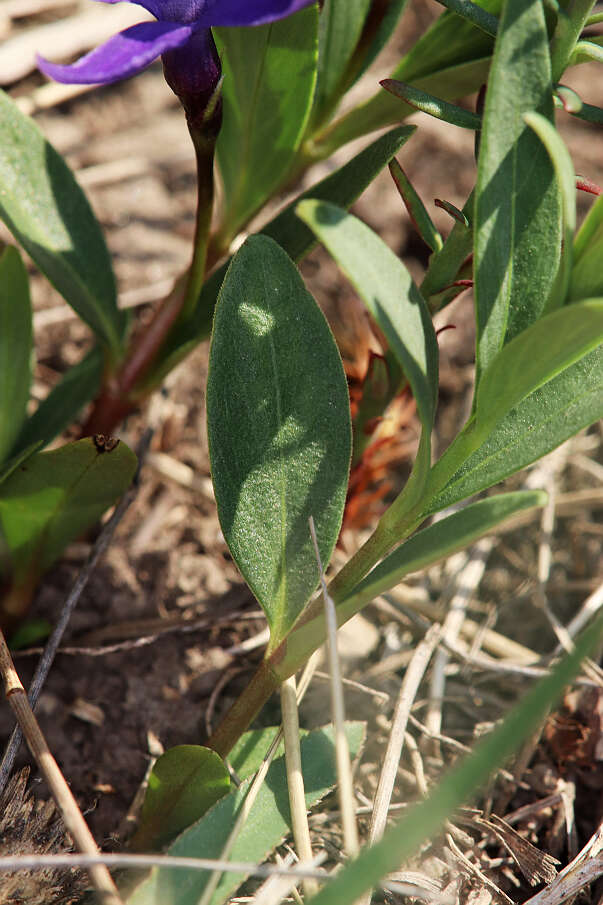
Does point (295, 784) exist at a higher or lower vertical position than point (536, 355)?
lower

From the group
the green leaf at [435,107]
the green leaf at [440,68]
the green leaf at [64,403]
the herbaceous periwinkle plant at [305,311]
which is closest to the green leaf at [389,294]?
the herbaceous periwinkle plant at [305,311]

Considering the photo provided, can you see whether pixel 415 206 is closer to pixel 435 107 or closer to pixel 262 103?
pixel 435 107

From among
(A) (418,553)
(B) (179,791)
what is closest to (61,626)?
(B) (179,791)

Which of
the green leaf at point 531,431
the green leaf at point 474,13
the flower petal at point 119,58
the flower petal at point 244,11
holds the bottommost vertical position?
the green leaf at point 531,431

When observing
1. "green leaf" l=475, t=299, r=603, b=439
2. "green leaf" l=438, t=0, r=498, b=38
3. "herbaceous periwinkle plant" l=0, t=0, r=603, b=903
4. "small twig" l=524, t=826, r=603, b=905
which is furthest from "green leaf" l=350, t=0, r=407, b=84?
"small twig" l=524, t=826, r=603, b=905

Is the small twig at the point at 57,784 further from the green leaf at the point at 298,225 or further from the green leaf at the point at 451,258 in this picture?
the green leaf at the point at 451,258

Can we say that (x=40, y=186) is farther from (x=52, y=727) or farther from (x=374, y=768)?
(x=374, y=768)
